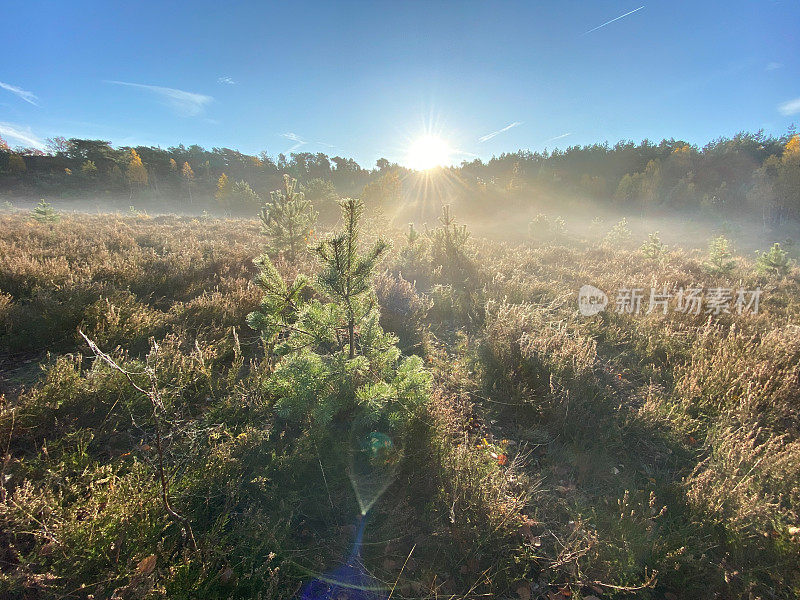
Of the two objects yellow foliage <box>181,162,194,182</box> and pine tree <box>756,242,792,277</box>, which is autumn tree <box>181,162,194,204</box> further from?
pine tree <box>756,242,792,277</box>

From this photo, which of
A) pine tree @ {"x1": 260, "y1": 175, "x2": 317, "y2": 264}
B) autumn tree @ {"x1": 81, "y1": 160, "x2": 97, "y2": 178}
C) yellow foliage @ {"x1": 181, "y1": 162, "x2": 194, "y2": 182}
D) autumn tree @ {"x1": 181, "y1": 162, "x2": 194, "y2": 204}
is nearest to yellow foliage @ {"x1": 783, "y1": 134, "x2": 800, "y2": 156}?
pine tree @ {"x1": 260, "y1": 175, "x2": 317, "y2": 264}

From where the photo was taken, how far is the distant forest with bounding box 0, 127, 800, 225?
36.8 meters

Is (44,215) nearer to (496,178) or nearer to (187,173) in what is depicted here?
(187,173)

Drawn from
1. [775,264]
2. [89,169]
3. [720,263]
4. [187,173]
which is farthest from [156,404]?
[89,169]

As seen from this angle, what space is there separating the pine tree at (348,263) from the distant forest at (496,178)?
83.6ft

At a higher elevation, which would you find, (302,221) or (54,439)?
(302,221)

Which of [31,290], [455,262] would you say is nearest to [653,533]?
[31,290]

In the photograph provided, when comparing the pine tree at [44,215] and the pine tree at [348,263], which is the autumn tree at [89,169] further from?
the pine tree at [348,263]

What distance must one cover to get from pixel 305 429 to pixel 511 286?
6.58 m

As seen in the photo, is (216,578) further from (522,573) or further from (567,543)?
(567,543)

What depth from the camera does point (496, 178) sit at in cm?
5969

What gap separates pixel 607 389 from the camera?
394cm

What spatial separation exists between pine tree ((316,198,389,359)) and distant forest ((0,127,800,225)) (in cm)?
2549

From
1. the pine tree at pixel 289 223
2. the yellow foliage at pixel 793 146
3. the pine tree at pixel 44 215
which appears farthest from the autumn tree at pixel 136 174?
the yellow foliage at pixel 793 146
